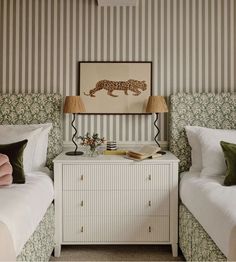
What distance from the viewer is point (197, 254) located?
7.41 feet

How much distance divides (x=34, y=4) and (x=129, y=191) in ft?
6.74

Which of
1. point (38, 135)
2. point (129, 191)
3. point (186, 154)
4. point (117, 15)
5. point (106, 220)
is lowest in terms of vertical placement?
point (106, 220)

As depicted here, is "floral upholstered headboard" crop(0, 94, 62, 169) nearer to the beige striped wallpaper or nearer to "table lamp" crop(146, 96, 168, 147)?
the beige striped wallpaper

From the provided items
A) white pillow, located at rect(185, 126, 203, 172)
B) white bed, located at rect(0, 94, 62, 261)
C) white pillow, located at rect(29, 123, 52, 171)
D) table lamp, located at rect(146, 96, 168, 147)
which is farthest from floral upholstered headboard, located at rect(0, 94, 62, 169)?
white pillow, located at rect(185, 126, 203, 172)

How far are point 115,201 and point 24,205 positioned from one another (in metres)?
1.00

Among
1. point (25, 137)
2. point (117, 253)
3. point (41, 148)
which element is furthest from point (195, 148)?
point (25, 137)

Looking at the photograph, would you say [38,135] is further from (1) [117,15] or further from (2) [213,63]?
(2) [213,63]

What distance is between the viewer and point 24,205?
2.03m

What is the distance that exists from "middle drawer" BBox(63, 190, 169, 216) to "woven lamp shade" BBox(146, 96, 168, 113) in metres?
0.74

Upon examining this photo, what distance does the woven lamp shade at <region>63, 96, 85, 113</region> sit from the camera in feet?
10.2

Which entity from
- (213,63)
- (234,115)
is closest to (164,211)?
(234,115)

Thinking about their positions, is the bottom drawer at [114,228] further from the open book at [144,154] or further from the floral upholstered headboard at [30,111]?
the floral upholstered headboard at [30,111]

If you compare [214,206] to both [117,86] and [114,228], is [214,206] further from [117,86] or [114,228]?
[117,86]

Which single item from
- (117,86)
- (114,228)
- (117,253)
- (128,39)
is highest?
(128,39)
